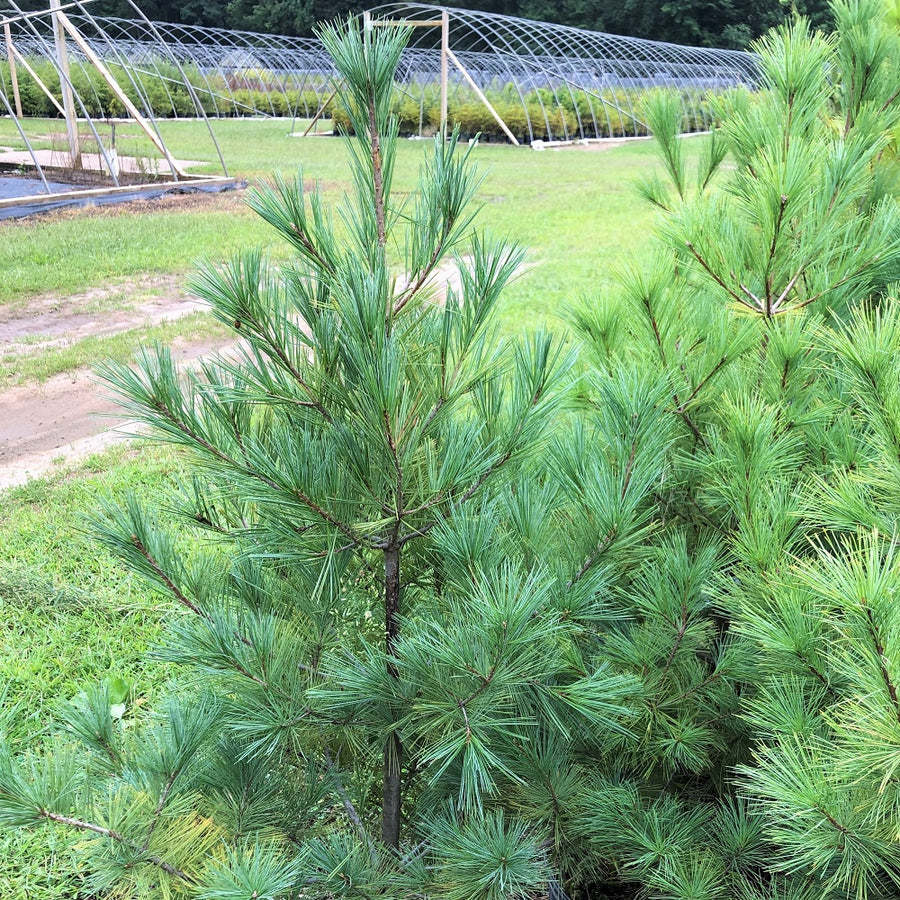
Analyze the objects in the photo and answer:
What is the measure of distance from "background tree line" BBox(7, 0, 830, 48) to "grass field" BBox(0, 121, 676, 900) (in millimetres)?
25558

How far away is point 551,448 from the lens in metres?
1.65

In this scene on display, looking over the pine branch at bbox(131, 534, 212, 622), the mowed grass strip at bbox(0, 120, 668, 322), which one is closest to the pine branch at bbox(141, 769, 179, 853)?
the pine branch at bbox(131, 534, 212, 622)

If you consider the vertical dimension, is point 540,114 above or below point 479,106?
below

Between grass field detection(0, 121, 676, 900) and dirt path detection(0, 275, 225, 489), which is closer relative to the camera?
grass field detection(0, 121, 676, 900)

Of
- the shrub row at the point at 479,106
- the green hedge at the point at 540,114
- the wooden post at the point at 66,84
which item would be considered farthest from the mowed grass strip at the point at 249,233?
the shrub row at the point at 479,106

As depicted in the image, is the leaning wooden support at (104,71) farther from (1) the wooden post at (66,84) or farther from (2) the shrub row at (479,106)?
(2) the shrub row at (479,106)

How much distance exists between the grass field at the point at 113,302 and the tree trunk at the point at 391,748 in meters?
0.53

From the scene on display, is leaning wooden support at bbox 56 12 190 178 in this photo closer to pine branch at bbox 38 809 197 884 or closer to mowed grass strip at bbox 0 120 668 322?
mowed grass strip at bbox 0 120 668 322

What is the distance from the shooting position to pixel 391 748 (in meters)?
1.56

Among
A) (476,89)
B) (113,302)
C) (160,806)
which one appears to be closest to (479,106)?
(476,89)

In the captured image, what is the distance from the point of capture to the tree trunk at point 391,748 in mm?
1523

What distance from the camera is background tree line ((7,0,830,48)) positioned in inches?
1640

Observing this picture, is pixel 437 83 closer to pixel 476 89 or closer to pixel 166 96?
pixel 476 89

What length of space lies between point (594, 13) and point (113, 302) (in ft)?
143
